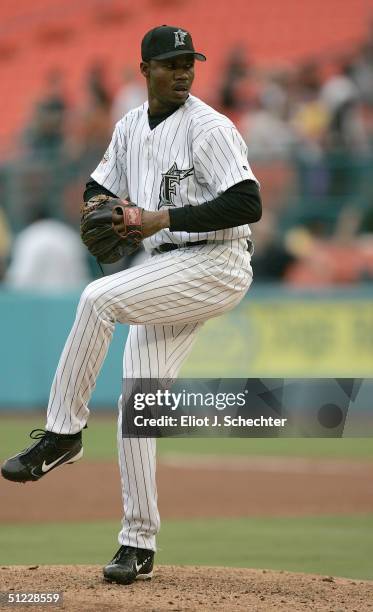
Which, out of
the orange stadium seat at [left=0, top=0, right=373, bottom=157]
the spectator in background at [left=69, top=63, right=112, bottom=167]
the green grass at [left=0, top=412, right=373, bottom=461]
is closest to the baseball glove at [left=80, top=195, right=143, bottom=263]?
the green grass at [left=0, top=412, right=373, bottom=461]

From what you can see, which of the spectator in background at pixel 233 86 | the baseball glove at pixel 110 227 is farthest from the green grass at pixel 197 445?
Result: the baseball glove at pixel 110 227

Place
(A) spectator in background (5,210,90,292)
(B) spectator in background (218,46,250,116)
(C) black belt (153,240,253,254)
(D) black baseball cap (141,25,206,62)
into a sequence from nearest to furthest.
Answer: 1. (D) black baseball cap (141,25,206,62)
2. (C) black belt (153,240,253,254)
3. (A) spectator in background (5,210,90,292)
4. (B) spectator in background (218,46,250,116)

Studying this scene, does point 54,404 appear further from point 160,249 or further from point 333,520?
point 333,520

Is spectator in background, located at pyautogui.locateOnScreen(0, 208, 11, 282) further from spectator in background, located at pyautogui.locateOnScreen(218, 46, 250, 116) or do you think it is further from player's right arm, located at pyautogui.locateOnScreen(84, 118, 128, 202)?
player's right arm, located at pyautogui.locateOnScreen(84, 118, 128, 202)

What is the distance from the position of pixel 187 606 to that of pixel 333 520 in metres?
3.21

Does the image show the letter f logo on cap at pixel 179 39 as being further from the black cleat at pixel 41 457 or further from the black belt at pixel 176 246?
the black cleat at pixel 41 457

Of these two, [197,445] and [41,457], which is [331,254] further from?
[41,457]

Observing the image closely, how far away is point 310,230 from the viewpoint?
1258 centimetres

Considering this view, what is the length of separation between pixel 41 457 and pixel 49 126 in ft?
34.2

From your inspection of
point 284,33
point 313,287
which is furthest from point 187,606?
point 284,33

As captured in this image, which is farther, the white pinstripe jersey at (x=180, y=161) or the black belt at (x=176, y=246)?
the black belt at (x=176, y=246)

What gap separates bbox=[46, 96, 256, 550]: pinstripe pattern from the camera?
15.6 ft

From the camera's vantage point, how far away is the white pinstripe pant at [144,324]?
4.76 metres

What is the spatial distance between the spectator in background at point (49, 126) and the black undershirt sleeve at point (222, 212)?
9.39m
